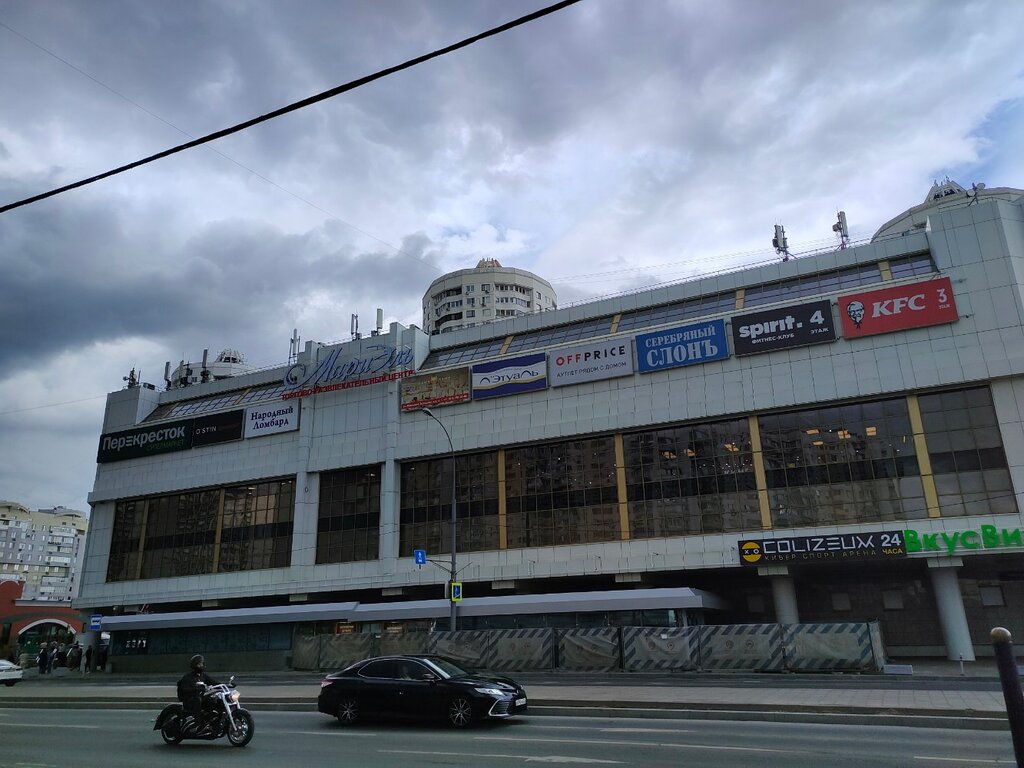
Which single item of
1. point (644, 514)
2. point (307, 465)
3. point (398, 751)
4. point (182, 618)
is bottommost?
point (398, 751)

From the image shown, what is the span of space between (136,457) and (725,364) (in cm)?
4559

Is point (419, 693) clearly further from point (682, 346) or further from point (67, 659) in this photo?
point (67, 659)

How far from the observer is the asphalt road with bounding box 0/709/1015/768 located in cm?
1055

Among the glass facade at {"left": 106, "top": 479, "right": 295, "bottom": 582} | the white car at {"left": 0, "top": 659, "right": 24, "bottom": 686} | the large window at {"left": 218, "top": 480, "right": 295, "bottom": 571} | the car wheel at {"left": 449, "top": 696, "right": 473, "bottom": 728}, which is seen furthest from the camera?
the glass facade at {"left": 106, "top": 479, "right": 295, "bottom": 582}

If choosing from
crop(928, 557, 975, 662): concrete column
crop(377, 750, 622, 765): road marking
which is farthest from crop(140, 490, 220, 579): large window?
crop(377, 750, 622, 765): road marking

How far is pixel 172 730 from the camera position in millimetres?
13273

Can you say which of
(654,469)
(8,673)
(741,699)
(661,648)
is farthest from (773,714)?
(8,673)

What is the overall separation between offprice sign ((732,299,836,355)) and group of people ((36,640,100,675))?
46.5 metres

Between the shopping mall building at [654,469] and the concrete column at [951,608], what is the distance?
100 mm

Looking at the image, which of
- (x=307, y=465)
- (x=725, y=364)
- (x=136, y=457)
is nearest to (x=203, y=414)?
(x=136, y=457)

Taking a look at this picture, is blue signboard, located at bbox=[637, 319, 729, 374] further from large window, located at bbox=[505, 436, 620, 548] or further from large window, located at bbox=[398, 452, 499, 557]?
large window, located at bbox=[398, 452, 499, 557]

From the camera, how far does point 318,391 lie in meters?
49.9

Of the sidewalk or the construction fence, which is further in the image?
the construction fence

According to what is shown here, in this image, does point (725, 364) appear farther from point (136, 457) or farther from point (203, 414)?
point (136, 457)
